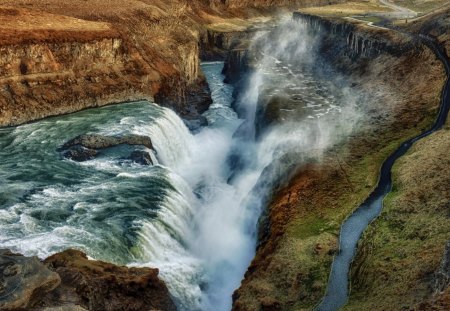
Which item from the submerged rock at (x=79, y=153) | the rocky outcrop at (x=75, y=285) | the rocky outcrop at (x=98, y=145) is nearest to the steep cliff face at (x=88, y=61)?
the rocky outcrop at (x=98, y=145)

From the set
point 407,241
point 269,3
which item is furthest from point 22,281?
point 269,3

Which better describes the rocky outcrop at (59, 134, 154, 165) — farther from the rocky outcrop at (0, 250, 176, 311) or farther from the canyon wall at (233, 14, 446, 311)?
the rocky outcrop at (0, 250, 176, 311)

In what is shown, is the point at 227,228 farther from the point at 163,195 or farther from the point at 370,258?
the point at 370,258

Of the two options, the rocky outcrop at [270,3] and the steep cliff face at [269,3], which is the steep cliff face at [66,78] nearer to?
the steep cliff face at [269,3]

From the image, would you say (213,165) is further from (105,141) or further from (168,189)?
(168,189)

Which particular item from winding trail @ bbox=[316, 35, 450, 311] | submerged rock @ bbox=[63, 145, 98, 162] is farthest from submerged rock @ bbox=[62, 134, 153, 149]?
winding trail @ bbox=[316, 35, 450, 311]
